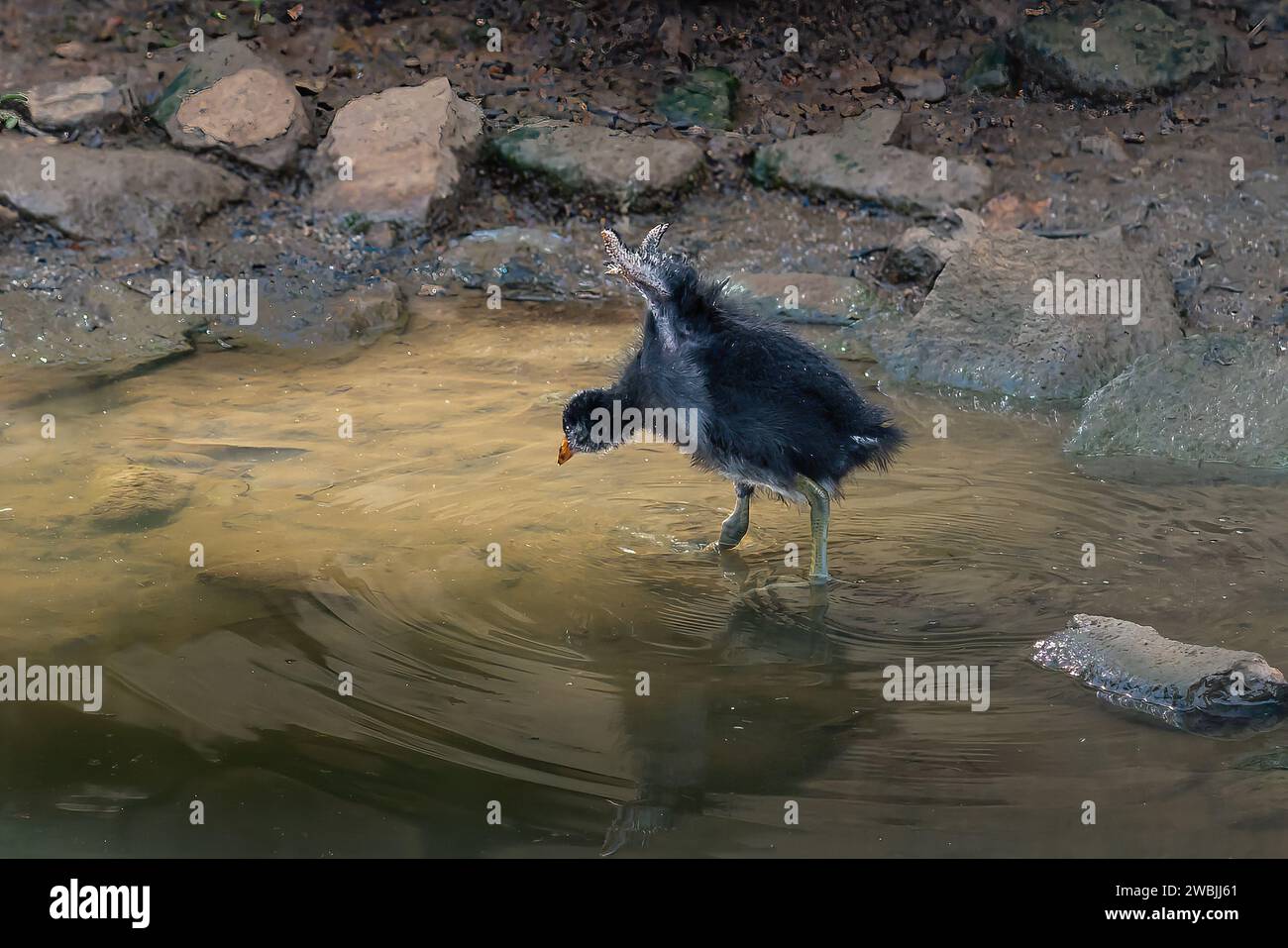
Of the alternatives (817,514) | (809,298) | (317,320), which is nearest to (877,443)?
(817,514)

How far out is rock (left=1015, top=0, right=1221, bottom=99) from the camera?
1041cm

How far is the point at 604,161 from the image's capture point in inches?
378

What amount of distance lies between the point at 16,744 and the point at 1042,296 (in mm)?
5638

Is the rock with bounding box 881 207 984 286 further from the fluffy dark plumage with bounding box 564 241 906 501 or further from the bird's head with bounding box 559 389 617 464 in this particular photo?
the bird's head with bounding box 559 389 617 464

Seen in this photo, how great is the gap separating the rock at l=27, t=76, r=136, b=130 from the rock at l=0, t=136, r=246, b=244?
0.79 ft

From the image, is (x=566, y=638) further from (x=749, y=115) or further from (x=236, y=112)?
(x=749, y=115)

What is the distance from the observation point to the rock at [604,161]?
9.57m

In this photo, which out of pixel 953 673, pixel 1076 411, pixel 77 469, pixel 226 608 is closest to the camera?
pixel 953 673

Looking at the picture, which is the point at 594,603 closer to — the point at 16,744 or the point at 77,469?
the point at 16,744

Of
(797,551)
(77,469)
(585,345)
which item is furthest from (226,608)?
(585,345)

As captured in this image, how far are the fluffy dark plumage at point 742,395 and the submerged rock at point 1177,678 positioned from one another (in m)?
1.19

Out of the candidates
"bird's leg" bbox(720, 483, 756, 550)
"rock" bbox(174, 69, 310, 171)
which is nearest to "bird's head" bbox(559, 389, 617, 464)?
"bird's leg" bbox(720, 483, 756, 550)

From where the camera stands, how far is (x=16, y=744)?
3.65 metres

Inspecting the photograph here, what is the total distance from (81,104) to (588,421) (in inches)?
237
